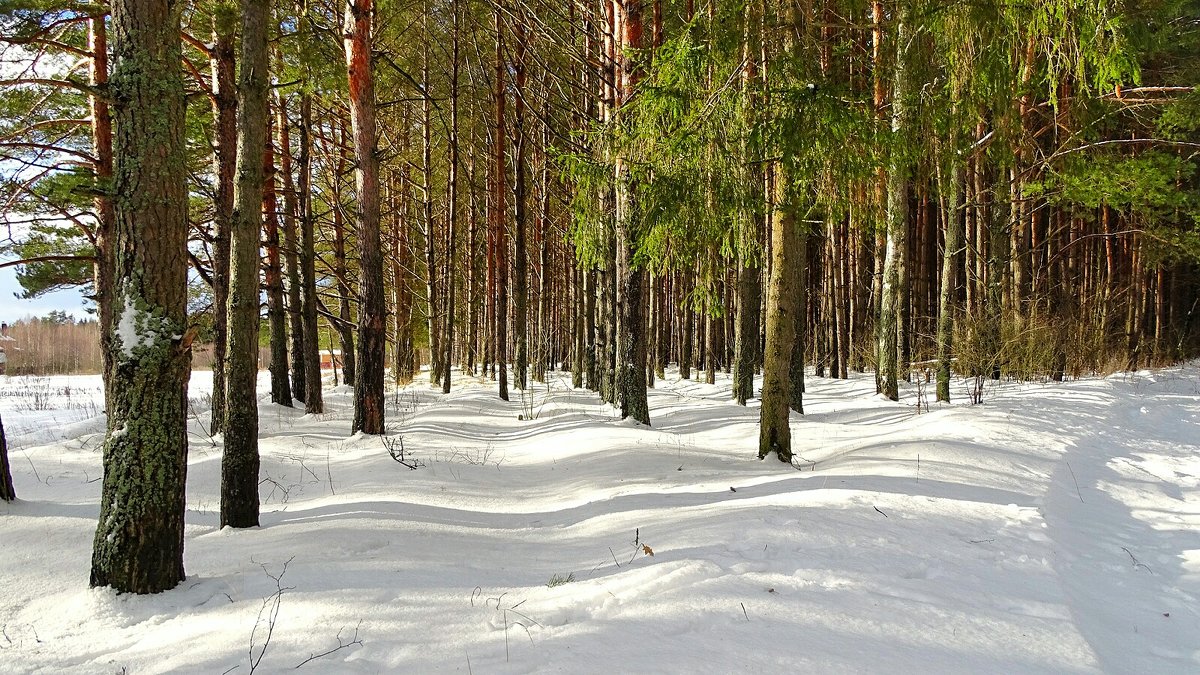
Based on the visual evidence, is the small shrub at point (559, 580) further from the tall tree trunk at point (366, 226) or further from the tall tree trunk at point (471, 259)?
the tall tree trunk at point (471, 259)

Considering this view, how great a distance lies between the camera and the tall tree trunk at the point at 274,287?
9906 millimetres

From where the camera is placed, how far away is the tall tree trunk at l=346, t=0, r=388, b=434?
760 cm

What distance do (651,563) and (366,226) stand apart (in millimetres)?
6071

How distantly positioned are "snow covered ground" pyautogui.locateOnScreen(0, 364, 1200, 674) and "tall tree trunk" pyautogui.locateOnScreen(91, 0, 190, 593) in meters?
0.26

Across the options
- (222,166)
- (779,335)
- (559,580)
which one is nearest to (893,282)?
(779,335)

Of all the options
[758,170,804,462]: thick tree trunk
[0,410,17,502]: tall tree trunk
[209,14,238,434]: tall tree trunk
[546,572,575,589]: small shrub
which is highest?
[209,14,238,434]: tall tree trunk

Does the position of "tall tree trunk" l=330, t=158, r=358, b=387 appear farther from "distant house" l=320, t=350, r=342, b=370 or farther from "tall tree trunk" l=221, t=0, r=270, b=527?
"distant house" l=320, t=350, r=342, b=370

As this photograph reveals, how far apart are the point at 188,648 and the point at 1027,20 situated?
7.24m

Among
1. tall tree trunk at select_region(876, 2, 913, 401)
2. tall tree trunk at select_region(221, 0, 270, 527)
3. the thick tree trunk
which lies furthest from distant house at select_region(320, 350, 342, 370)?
the thick tree trunk

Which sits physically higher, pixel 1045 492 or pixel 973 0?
pixel 973 0

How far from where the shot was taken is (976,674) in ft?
7.95

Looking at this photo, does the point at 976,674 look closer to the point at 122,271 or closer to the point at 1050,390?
the point at 122,271

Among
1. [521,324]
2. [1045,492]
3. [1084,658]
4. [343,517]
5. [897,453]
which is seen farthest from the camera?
[521,324]

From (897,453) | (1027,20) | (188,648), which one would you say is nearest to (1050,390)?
(897,453)
